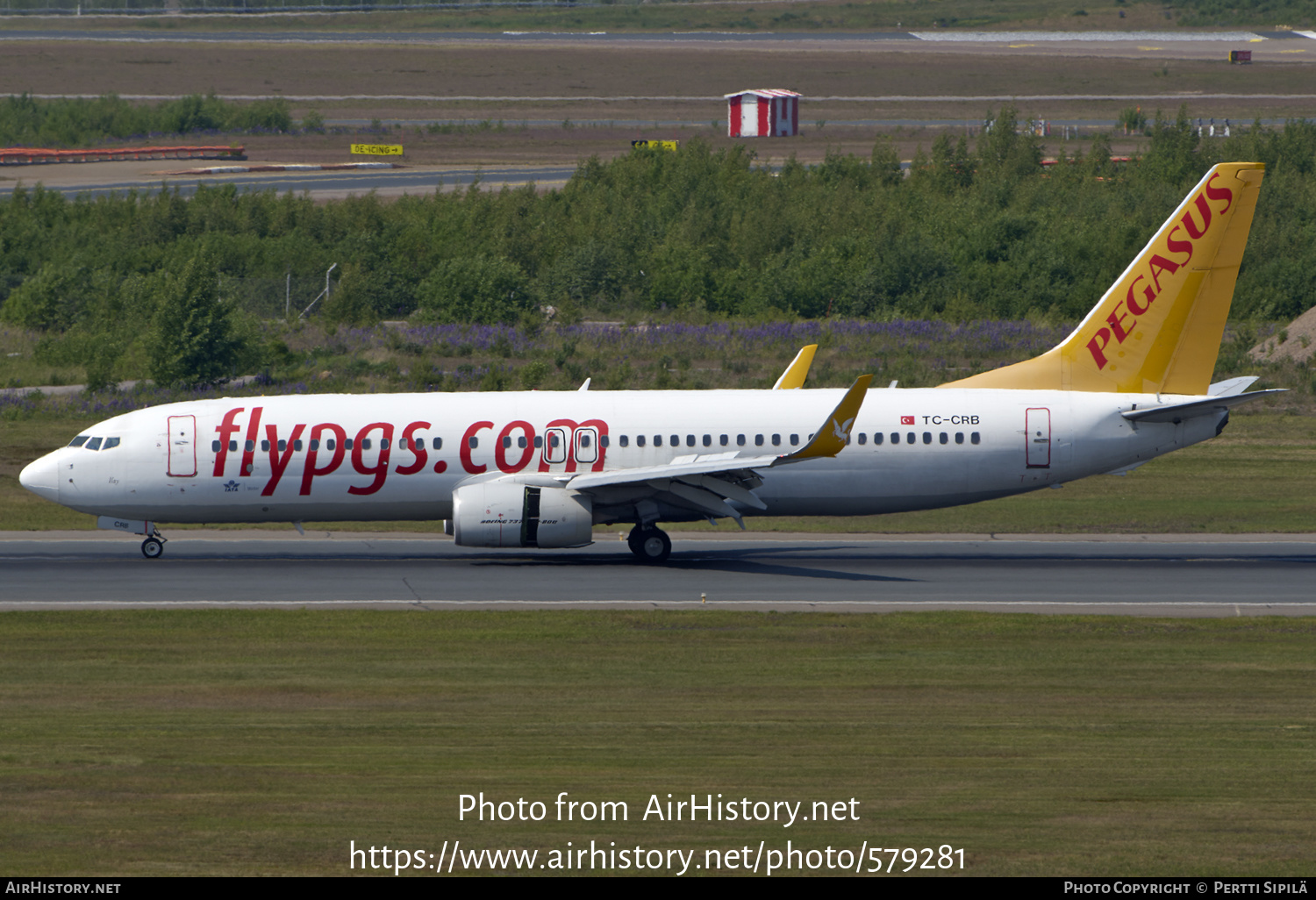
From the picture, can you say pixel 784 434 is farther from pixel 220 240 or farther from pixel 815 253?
pixel 220 240

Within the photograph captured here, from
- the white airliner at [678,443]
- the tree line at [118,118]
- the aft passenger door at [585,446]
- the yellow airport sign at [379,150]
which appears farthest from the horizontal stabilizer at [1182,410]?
the tree line at [118,118]

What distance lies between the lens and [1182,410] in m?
36.8

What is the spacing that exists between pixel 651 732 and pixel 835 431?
15.0 metres

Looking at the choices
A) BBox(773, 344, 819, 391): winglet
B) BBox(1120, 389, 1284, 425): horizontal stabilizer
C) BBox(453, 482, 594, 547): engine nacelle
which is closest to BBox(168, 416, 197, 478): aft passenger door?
BBox(453, 482, 594, 547): engine nacelle

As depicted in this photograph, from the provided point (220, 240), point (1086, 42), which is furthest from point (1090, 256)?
point (1086, 42)

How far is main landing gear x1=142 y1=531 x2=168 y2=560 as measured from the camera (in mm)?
38219

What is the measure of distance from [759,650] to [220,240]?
65.6 meters

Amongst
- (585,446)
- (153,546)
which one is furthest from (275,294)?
(585,446)

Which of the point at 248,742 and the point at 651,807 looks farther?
the point at 248,742

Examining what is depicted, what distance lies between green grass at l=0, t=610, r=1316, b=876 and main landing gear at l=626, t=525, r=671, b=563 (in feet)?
22.0

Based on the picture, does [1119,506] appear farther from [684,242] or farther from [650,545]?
[684,242]

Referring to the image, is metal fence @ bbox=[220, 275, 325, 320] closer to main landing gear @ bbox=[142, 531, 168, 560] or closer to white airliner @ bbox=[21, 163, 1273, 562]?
main landing gear @ bbox=[142, 531, 168, 560]

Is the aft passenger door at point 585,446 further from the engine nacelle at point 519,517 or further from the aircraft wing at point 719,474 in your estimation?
the engine nacelle at point 519,517

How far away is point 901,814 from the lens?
639 inches
